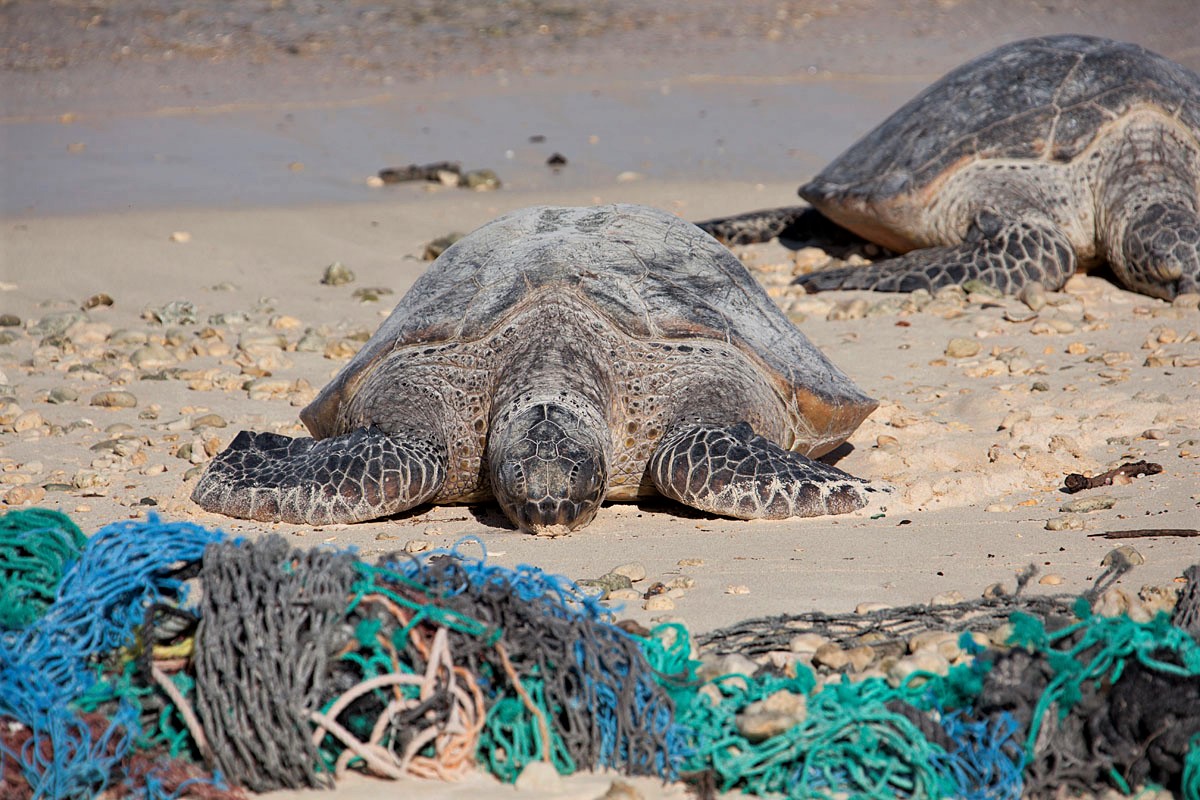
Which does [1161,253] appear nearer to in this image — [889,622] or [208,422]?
[889,622]

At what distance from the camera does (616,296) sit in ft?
15.2

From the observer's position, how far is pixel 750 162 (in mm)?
10969

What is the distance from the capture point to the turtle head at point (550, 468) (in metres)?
3.91

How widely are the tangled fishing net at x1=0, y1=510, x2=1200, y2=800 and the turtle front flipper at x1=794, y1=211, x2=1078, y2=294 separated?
4.83m

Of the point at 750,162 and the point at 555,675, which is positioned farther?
the point at 750,162

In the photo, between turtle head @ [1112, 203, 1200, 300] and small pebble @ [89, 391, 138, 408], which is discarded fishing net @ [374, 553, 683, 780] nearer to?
small pebble @ [89, 391, 138, 408]

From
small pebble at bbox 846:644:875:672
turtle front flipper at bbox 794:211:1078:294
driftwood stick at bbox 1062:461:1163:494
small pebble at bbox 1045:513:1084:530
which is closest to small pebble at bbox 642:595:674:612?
small pebble at bbox 846:644:875:672

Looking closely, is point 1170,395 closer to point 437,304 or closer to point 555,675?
point 437,304

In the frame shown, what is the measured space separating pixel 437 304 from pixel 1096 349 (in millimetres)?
3074

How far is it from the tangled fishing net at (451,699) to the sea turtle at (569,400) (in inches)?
62.3

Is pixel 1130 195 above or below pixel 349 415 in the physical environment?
above

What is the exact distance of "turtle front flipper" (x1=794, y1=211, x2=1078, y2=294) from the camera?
23.0 feet

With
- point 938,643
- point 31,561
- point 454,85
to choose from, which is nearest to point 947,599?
point 938,643

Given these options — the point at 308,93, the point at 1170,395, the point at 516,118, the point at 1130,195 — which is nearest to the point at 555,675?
the point at 1170,395
